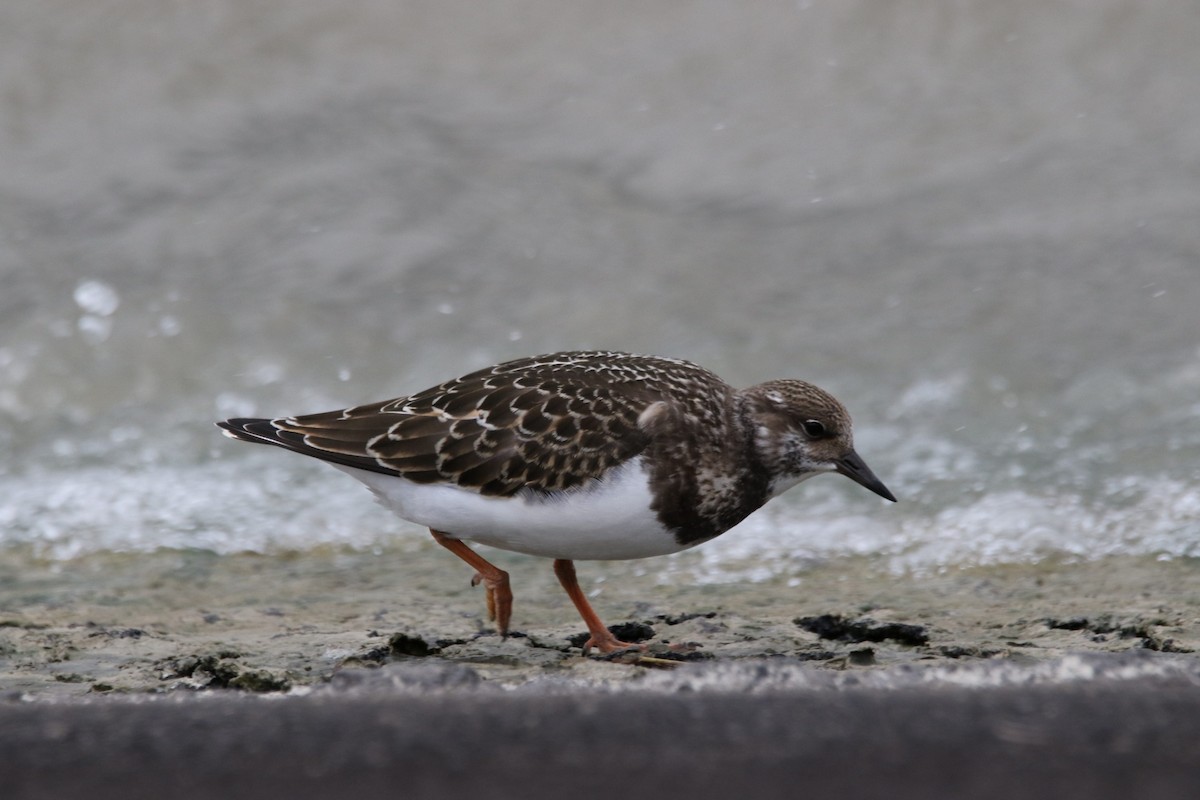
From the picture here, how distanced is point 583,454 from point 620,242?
488cm

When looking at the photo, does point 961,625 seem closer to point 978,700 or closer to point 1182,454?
point 978,700

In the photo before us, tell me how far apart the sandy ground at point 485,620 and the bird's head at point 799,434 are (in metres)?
0.55

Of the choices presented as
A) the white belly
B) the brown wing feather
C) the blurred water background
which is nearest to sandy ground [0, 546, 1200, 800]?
the white belly

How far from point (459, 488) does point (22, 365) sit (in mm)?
4477

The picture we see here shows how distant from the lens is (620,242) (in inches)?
363

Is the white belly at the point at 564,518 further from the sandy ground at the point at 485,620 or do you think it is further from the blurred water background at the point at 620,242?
the blurred water background at the point at 620,242

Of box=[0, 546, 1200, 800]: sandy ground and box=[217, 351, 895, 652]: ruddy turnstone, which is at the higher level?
box=[217, 351, 895, 652]: ruddy turnstone

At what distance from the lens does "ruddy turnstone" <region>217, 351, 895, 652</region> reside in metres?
4.50

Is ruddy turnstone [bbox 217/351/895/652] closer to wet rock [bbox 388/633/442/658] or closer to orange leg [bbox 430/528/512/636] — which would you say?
orange leg [bbox 430/528/512/636]

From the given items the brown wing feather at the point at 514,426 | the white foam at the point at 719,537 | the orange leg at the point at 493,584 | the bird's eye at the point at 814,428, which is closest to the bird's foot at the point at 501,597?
the orange leg at the point at 493,584

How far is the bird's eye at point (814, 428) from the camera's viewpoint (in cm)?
476

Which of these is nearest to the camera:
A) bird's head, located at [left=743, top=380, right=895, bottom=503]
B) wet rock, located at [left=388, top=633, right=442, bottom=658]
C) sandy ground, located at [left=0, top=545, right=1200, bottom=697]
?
sandy ground, located at [left=0, top=545, right=1200, bottom=697]

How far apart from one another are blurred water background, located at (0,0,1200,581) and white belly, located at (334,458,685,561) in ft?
4.90

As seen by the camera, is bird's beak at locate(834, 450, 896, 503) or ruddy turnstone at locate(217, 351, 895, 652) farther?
bird's beak at locate(834, 450, 896, 503)
